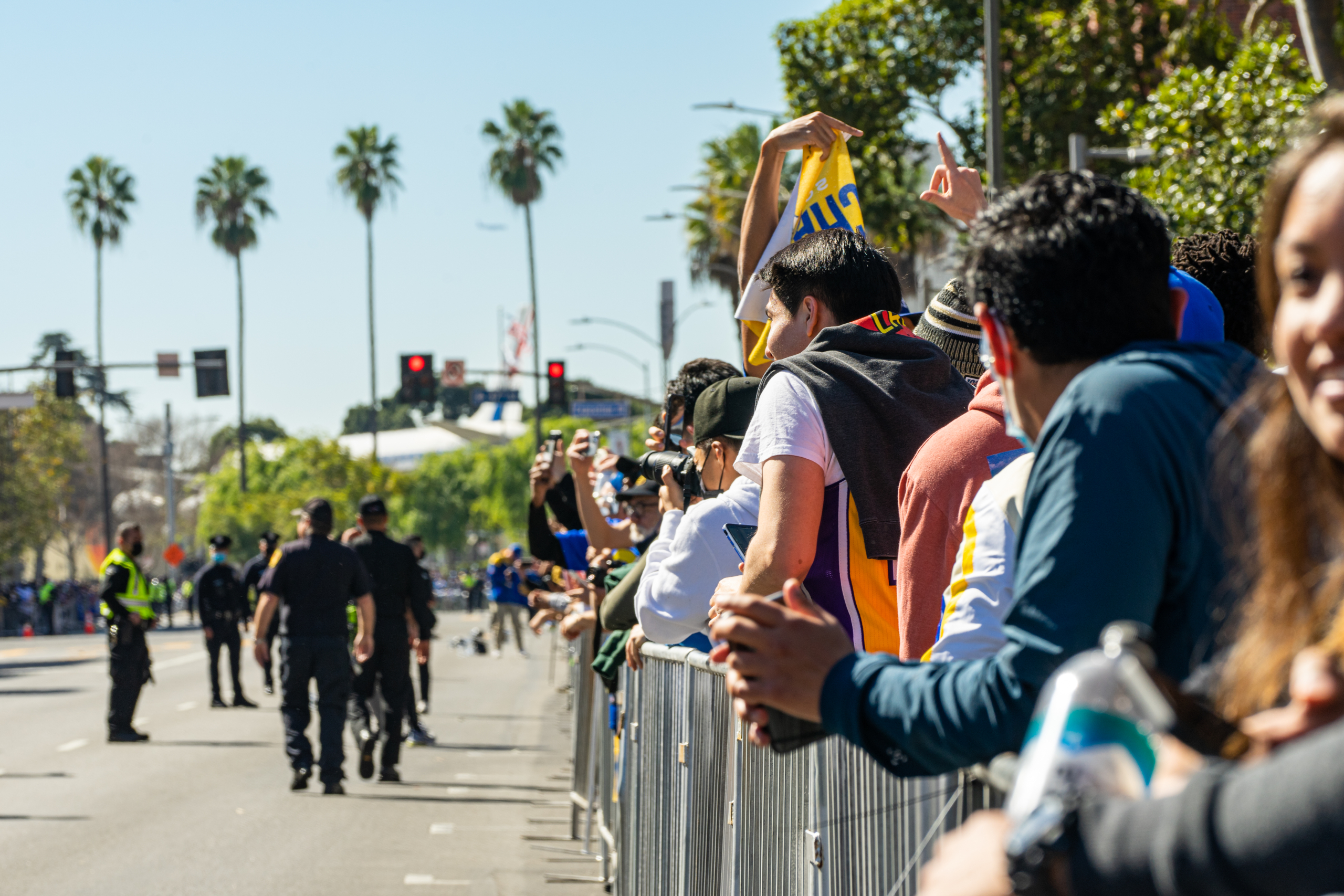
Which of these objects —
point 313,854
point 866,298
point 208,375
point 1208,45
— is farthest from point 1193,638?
point 208,375

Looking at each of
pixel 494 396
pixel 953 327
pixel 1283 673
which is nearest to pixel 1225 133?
pixel 953 327

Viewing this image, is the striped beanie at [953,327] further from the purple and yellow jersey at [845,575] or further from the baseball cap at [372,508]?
the baseball cap at [372,508]

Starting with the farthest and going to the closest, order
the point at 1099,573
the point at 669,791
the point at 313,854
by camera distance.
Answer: the point at 313,854
the point at 669,791
the point at 1099,573

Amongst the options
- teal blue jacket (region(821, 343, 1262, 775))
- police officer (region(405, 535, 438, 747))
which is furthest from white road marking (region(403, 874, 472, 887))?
teal blue jacket (region(821, 343, 1262, 775))

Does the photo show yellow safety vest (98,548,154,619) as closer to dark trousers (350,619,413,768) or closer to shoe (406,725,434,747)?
shoe (406,725,434,747)

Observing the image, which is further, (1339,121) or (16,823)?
(16,823)

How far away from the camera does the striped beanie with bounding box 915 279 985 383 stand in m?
4.13

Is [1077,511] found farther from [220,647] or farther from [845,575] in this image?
[220,647]

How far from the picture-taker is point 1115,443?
5.98 ft

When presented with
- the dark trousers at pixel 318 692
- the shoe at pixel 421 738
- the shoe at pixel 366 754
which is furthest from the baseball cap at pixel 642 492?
the shoe at pixel 421 738

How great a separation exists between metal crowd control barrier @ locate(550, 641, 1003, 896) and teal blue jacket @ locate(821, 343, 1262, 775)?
172mm

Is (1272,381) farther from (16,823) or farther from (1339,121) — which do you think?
(16,823)

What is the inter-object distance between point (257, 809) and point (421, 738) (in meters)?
4.46

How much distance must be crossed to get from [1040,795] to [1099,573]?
21.0 inches
